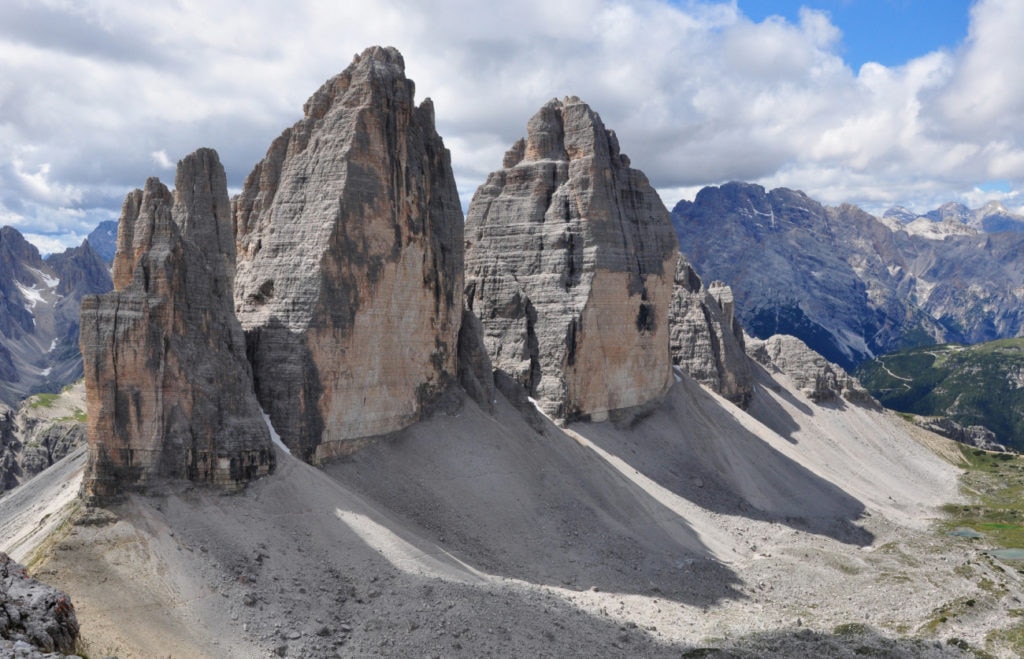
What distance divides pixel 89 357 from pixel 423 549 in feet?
53.1

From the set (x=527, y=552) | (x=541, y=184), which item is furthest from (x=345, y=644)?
(x=541, y=184)

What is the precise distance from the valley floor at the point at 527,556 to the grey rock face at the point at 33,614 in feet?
7.01

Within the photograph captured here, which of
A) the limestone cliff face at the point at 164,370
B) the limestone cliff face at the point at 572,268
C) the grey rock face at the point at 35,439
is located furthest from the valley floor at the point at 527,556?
the grey rock face at the point at 35,439

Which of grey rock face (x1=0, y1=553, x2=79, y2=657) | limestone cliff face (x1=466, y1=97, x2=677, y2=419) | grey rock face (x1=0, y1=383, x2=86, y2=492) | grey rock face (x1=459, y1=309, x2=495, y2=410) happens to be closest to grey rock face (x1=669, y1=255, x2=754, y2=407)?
limestone cliff face (x1=466, y1=97, x2=677, y2=419)

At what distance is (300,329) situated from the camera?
40875 millimetres

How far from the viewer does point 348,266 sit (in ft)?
141

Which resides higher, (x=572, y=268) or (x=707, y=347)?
(x=572, y=268)

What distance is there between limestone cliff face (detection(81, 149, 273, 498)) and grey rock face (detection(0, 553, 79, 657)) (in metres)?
8.98

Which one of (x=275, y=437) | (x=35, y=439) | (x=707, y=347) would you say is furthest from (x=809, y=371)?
(x=35, y=439)

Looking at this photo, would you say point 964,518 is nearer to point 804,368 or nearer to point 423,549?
point 804,368

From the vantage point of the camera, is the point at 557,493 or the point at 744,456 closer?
the point at 557,493

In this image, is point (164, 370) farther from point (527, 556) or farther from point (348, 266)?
point (527, 556)

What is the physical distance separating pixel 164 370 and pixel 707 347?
62.7 meters

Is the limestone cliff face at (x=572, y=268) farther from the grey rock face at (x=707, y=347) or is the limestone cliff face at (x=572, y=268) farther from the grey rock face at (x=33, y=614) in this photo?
the grey rock face at (x=33, y=614)
